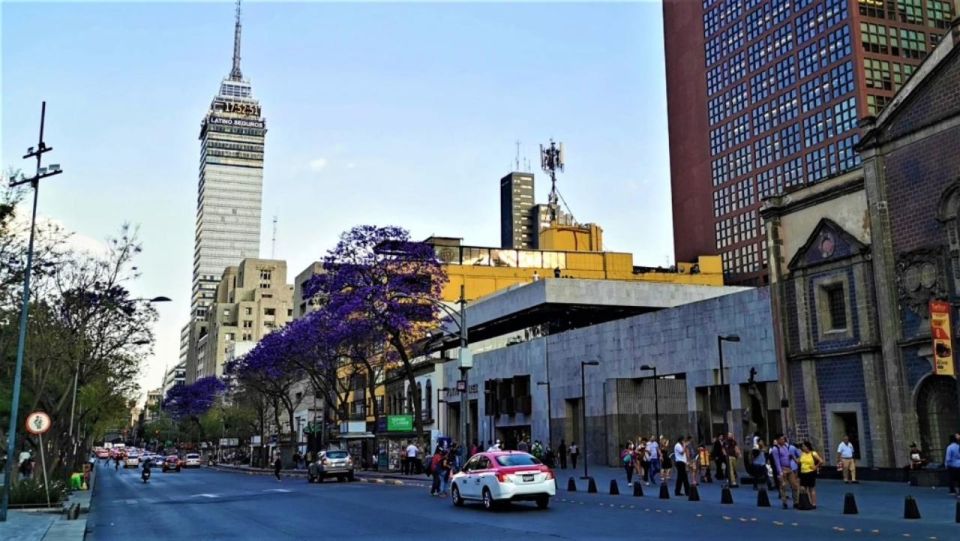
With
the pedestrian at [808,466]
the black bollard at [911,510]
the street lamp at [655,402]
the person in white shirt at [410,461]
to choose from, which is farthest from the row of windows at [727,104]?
the black bollard at [911,510]

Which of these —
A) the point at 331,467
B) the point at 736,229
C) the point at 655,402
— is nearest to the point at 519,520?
the point at 655,402

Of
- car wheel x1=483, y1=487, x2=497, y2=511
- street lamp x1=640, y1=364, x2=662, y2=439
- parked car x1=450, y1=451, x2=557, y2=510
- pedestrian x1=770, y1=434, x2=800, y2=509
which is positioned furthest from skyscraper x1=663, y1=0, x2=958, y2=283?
car wheel x1=483, y1=487, x2=497, y2=511

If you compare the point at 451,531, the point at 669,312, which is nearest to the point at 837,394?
the point at 669,312

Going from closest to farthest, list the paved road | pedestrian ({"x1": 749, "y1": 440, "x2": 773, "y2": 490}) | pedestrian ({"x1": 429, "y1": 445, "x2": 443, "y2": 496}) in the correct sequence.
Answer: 1. the paved road
2. pedestrian ({"x1": 749, "y1": 440, "x2": 773, "y2": 490})
3. pedestrian ({"x1": 429, "y1": 445, "x2": 443, "y2": 496})

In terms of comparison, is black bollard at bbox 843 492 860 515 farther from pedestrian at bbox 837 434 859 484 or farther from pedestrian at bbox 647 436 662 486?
pedestrian at bbox 647 436 662 486

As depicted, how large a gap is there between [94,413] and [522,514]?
56.8 meters

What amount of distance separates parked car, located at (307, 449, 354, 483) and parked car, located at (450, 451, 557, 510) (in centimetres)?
2165

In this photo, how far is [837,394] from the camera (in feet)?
109

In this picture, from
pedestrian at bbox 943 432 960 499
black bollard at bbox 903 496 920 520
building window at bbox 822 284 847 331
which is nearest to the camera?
black bollard at bbox 903 496 920 520

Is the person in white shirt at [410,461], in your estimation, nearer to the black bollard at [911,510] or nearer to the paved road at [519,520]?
the paved road at [519,520]

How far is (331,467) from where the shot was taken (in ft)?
143

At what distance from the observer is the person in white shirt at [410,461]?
155 feet

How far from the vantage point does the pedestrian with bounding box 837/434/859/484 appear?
2981 centimetres

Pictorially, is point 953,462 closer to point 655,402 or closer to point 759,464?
point 759,464
